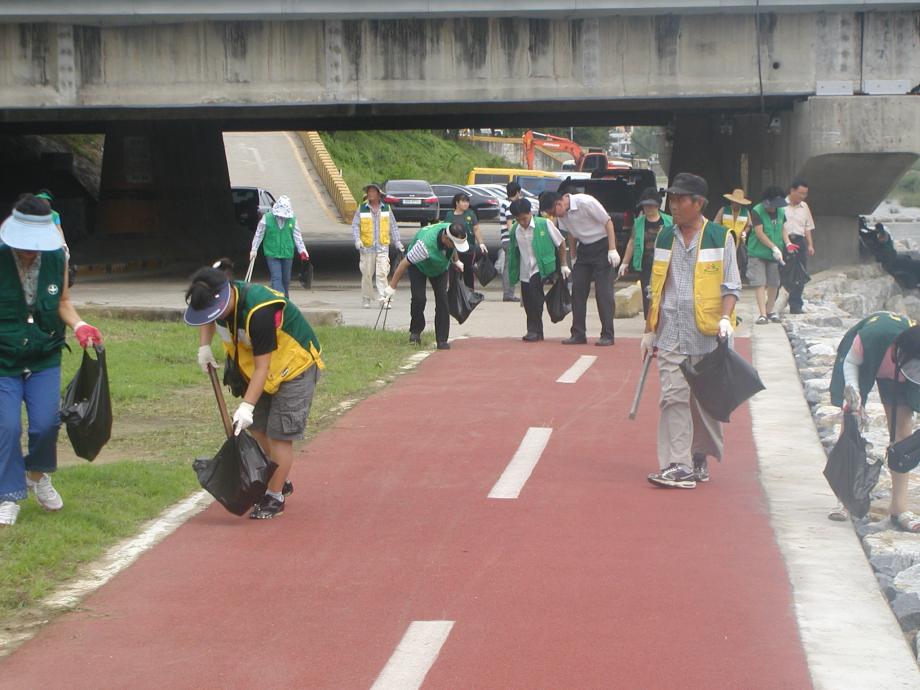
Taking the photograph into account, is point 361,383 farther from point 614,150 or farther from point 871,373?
point 614,150

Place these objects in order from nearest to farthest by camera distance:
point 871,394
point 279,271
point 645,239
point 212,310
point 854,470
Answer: point 212,310
point 854,470
point 871,394
point 645,239
point 279,271

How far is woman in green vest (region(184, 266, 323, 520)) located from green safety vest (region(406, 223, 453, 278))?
Answer: 23.0ft

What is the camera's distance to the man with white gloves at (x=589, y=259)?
50.6 ft

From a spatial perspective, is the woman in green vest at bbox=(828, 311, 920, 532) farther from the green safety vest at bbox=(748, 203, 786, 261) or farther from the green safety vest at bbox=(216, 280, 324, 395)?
the green safety vest at bbox=(748, 203, 786, 261)

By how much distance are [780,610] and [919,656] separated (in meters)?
0.75

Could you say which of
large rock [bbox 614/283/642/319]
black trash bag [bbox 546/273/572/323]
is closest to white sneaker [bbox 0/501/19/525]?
black trash bag [bbox 546/273/572/323]

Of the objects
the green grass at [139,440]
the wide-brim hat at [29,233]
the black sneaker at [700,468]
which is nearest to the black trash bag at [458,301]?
the green grass at [139,440]

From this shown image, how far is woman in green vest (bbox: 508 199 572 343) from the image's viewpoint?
1592 centimetres

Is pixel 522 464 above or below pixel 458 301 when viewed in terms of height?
below

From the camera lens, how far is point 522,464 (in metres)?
9.40

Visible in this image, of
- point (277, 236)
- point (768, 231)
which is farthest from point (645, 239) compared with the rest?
point (277, 236)

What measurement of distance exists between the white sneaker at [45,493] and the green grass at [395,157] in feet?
168

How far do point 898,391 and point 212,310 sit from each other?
397 centimetres

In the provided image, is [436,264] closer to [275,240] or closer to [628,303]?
[275,240]
